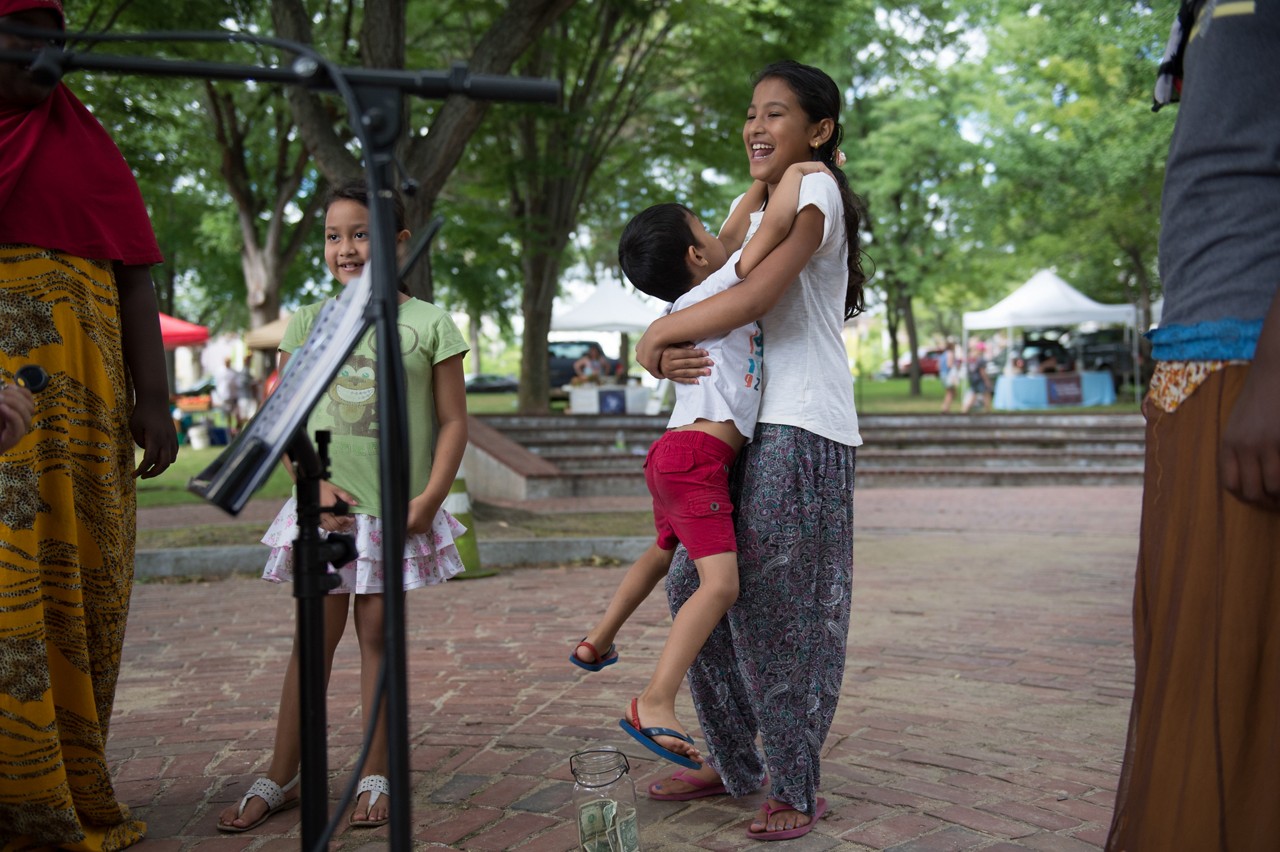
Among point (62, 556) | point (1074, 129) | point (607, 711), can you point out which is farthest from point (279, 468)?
point (1074, 129)

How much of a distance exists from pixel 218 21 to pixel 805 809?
10.0 m

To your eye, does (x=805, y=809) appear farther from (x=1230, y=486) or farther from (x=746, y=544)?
(x=1230, y=486)

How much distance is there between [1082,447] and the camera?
18.3 m

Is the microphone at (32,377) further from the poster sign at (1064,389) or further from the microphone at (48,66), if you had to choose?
the poster sign at (1064,389)

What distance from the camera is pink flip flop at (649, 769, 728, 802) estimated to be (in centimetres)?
353

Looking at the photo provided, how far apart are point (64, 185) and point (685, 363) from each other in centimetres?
156

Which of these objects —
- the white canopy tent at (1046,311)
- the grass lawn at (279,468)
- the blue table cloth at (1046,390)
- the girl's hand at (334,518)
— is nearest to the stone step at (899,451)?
the grass lawn at (279,468)

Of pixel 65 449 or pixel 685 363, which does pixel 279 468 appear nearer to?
pixel 65 449

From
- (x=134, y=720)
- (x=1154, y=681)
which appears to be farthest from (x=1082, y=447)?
(x=1154, y=681)

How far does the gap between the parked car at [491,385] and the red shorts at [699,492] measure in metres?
49.7

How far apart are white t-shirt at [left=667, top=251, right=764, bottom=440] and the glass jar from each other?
88 centimetres

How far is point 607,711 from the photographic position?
14.9 feet

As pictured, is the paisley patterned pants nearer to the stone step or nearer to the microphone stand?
the microphone stand

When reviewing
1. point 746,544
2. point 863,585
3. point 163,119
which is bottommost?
point 863,585
